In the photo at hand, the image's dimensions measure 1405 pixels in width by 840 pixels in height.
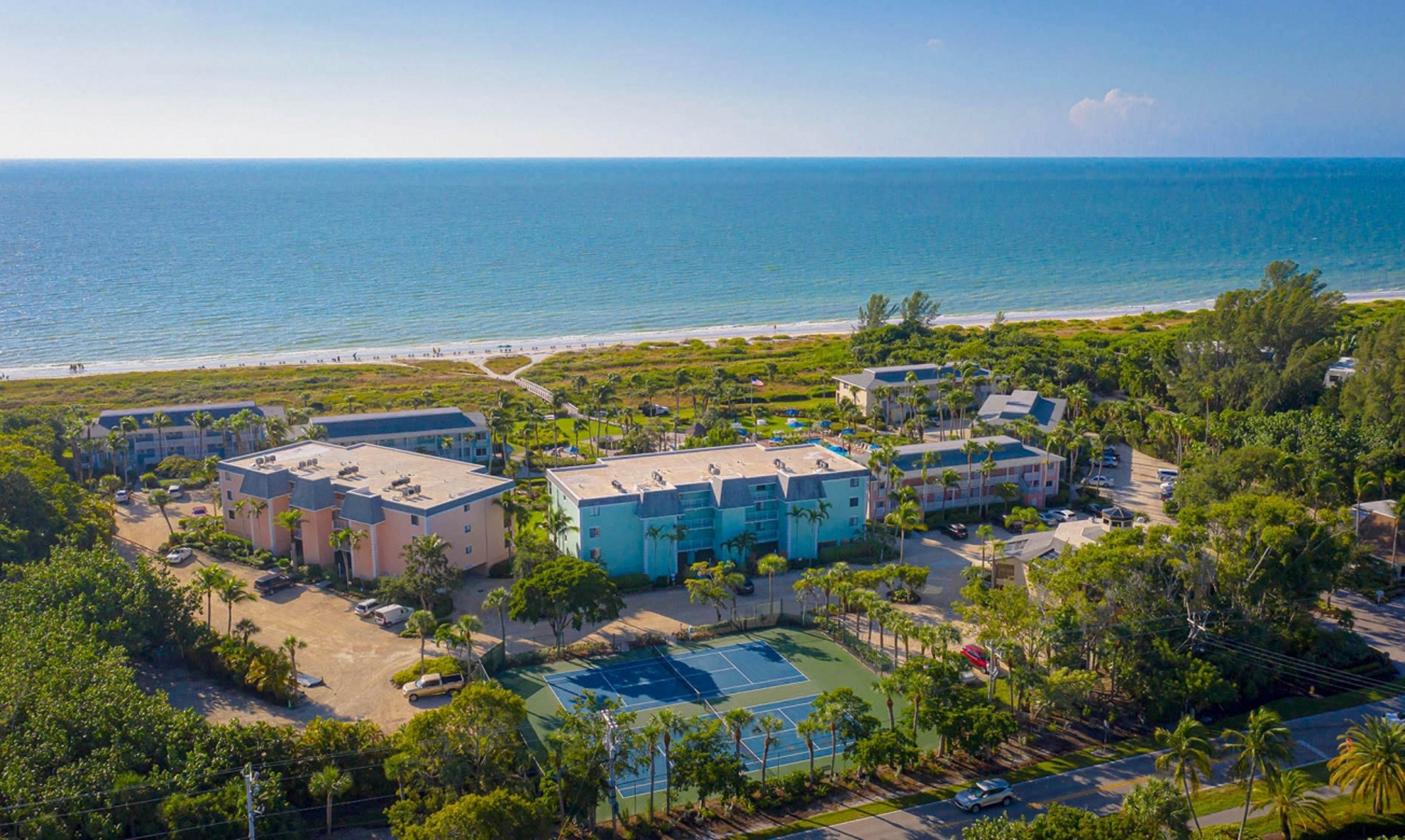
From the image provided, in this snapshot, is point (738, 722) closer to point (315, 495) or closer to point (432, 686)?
point (432, 686)

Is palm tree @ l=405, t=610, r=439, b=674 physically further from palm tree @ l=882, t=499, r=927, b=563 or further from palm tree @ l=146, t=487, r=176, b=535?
palm tree @ l=882, t=499, r=927, b=563

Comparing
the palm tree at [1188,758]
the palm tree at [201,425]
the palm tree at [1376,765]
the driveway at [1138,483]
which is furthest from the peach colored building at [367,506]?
the palm tree at [1376,765]

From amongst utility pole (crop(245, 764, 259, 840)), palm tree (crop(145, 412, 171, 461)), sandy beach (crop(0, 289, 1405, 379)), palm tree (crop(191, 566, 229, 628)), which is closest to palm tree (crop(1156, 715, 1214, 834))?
utility pole (crop(245, 764, 259, 840))

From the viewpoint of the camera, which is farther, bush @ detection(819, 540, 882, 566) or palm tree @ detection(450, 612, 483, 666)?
bush @ detection(819, 540, 882, 566)

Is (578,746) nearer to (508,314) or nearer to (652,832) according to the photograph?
(652,832)

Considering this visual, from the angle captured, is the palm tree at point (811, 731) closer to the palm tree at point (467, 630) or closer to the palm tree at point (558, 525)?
the palm tree at point (467, 630)

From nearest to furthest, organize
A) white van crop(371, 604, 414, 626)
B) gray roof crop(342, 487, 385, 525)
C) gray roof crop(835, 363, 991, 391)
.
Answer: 1. white van crop(371, 604, 414, 626)
2. gray roof crop(342, 487, 385, 525)
3. gray roof crop(835, 363, 991, 391)

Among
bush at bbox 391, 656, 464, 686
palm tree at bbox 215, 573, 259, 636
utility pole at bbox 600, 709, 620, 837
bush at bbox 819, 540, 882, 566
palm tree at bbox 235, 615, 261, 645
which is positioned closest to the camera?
utility pole at bbox 600, 709, 620, 837
